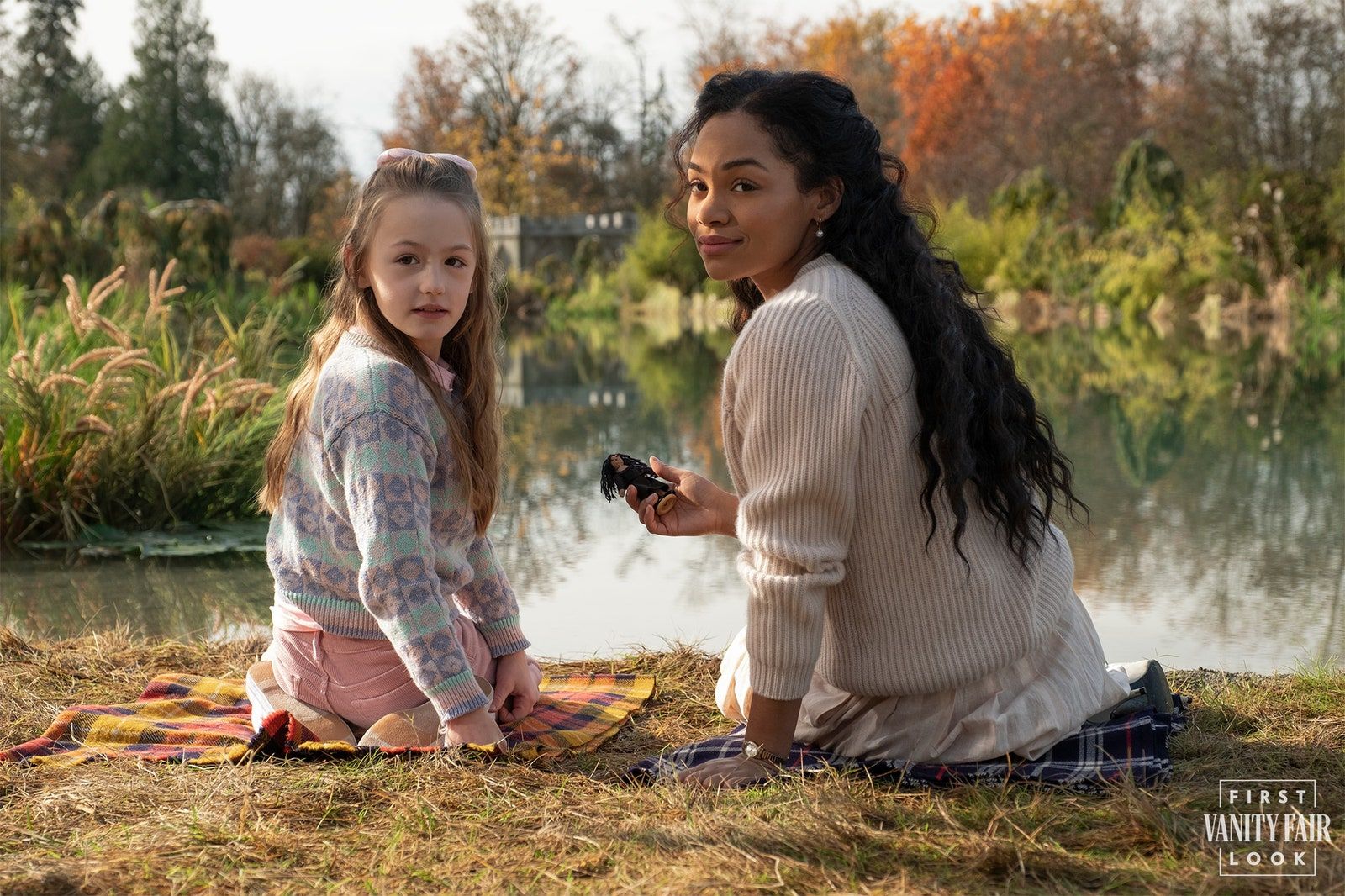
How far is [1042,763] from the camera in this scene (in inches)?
88.7

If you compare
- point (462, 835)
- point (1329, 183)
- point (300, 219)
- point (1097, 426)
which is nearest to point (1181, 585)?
point (462, 835)

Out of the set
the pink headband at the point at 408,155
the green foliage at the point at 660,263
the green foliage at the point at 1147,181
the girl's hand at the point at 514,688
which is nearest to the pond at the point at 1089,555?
the girl's hand at the point at 514,688

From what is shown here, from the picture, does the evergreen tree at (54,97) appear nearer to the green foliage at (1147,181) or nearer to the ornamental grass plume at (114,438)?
the green foliage at (1147,181)

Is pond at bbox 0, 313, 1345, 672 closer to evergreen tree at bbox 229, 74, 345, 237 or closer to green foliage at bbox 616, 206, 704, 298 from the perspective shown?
green foliage at bbox 616, 206, 704, 298

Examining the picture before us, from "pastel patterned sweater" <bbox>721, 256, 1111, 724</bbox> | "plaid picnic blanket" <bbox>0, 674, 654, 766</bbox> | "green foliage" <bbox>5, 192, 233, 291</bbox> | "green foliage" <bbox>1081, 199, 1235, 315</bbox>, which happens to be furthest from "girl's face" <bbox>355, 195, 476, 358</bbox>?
"green foliage" <bbox>1081, 199, 1235, 315</bbox>

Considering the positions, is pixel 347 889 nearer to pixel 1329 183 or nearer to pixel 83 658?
pixel 83 658

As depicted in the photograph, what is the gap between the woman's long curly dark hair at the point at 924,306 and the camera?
2.19 meters

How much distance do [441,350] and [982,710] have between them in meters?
1.29

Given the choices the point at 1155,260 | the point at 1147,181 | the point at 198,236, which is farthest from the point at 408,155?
the point at 1147,181

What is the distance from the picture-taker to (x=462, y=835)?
2.01m

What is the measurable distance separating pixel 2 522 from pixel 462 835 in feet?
10.6

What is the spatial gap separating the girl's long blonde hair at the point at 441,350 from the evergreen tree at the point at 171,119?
130ft

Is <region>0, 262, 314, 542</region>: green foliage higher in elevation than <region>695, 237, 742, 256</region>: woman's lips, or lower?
lower

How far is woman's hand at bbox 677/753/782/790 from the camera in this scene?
2174mm
